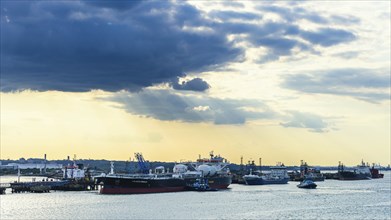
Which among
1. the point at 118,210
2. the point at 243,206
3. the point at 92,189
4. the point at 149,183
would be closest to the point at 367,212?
the point at 243,206

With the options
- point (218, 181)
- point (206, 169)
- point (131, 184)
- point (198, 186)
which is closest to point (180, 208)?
point (131, 184)

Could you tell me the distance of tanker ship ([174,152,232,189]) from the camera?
17175cm

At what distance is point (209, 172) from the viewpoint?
584ft

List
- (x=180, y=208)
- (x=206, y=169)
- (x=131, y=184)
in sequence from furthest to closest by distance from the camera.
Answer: (x=206, y=169), (x=131, y=184), (x=180, y=208)

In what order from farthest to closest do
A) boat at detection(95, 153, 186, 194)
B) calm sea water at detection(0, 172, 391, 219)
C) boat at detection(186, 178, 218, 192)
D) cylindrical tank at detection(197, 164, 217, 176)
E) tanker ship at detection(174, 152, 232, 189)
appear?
1. cylindrical tank at detection(197, 164, 217, 176)
2. tanker ship at detection(174, 152, 232, 189)
3. boat at detection(186, 178, 218, 192)
4. boat at detection(95, 153, 186, 194)
5. calm sea water at detection(0, 172, 391, 219)

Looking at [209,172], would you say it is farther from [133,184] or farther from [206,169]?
[133,184]

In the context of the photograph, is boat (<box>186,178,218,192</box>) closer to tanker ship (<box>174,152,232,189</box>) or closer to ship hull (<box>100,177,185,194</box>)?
tanker ship (<box>174,152,232,189</box>)

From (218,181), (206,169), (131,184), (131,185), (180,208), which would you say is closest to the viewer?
(180,208)

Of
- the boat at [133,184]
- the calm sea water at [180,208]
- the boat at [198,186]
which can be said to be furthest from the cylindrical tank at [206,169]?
the calm sea water at [180,208]

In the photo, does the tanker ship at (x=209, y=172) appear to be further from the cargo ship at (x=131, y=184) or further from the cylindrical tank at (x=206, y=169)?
the cargo ship at (x=131, y=184)

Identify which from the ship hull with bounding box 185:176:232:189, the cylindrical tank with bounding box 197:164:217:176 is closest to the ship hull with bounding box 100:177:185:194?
the ship hull with bounding box 185:176:232:189

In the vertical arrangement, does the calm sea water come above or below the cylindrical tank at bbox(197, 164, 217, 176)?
below

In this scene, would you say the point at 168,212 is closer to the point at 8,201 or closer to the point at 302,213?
the point at 302,213

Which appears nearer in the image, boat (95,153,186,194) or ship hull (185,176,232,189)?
boat (95,153,186,194)
